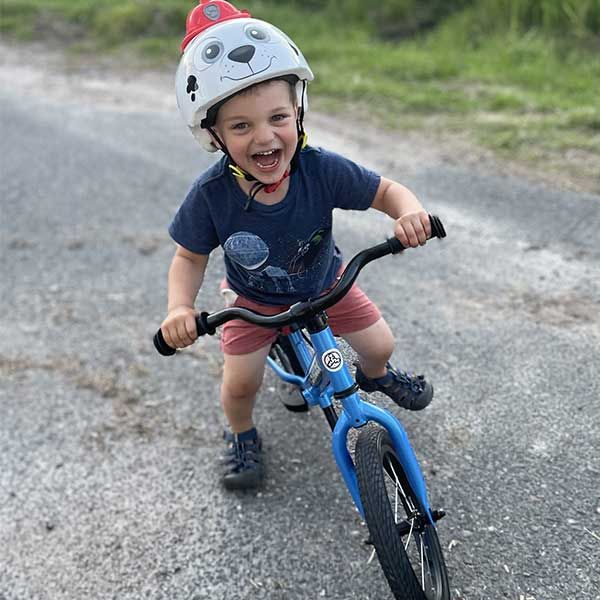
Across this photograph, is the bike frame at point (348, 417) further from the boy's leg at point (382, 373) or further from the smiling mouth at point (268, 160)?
the smiling mouth at point (268, 160)

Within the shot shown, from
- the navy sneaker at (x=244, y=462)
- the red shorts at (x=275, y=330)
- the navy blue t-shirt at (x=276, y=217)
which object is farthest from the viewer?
the navy sneaker at (x=244, y=462)

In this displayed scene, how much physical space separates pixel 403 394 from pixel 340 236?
2.20m

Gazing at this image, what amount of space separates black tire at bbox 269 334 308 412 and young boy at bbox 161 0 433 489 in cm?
14

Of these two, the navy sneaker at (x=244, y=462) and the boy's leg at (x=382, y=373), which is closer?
the boy's leg at (x=382, y=373)

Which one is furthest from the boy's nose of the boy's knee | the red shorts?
the boy's knee

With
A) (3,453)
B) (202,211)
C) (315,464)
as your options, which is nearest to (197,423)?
(315,464)

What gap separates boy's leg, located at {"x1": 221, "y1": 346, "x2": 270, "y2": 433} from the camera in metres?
2.95

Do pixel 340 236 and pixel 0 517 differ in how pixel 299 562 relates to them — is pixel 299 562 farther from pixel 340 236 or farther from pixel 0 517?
pixel 340 236

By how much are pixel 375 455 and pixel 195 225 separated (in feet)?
3.39

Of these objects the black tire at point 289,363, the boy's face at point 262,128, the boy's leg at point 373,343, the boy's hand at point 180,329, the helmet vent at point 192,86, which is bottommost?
the black tire at point 289,363

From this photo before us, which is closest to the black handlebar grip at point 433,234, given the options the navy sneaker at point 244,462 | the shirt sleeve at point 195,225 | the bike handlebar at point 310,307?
the bike handlebar at point 310,307

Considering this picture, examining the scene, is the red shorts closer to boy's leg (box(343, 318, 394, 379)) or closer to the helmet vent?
boy's leg (box(343, 318, 394, 379))

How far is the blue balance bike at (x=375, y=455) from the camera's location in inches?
86.7

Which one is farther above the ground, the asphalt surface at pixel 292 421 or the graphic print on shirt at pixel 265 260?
the graphic print on shirt at pixel 265 260
